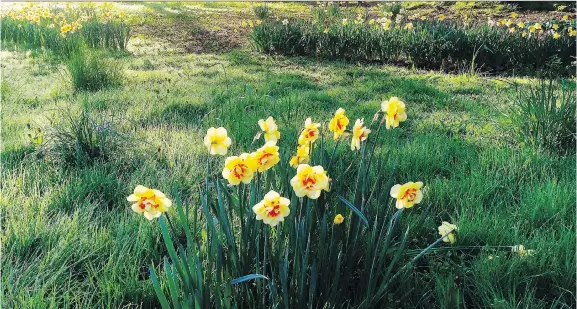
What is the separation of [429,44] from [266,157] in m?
4.97

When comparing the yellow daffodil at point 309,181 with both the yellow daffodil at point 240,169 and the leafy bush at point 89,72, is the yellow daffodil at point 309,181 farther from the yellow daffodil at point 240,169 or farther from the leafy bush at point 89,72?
the leafy bush at point 89,72

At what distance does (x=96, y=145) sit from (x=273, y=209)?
188cm

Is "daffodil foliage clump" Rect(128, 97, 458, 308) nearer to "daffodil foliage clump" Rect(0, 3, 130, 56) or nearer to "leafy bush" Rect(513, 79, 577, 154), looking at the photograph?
"leafy bush" Rect(513, 79, 577, 154)

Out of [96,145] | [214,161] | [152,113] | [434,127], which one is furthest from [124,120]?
[434,127]

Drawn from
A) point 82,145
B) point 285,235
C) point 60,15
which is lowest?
point 82,145

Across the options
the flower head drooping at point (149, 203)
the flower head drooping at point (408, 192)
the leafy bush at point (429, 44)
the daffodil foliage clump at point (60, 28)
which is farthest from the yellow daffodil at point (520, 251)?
the daffodil foliage clump at point (60, 28)

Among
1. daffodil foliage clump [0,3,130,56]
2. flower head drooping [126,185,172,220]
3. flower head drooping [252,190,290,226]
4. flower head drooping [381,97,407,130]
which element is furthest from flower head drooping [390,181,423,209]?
daffodil foliage clump [0,3,130,56]

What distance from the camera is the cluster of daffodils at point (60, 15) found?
6.59m

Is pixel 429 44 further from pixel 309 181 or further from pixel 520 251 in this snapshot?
pixel 309 181

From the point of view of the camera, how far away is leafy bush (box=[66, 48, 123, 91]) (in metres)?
4.17

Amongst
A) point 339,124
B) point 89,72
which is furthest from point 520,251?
point 89,72

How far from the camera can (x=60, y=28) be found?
625 cm

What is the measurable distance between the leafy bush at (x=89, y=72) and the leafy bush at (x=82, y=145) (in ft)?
5.44

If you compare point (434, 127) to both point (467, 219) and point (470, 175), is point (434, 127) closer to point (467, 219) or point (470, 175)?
point (470, 175)
